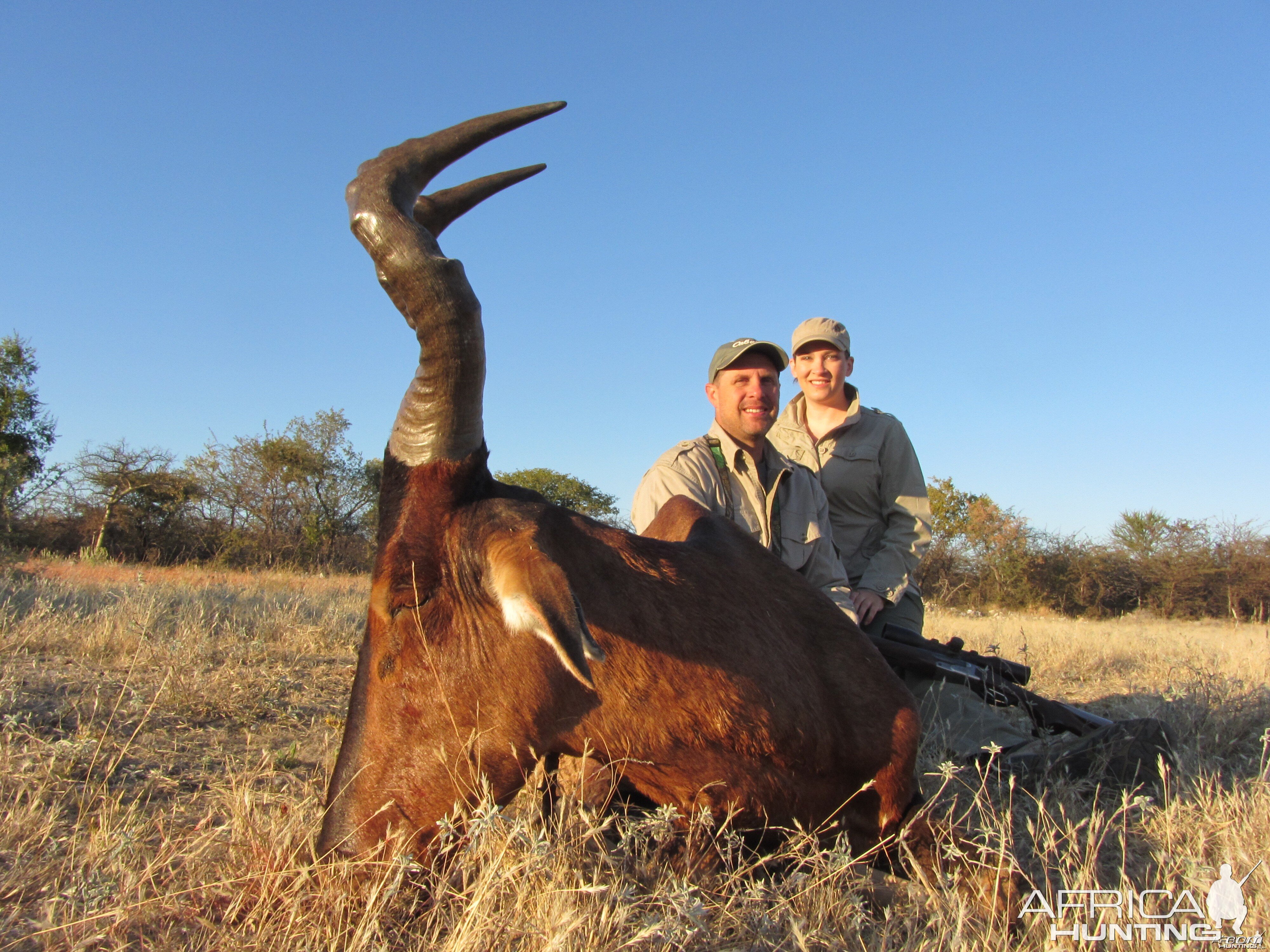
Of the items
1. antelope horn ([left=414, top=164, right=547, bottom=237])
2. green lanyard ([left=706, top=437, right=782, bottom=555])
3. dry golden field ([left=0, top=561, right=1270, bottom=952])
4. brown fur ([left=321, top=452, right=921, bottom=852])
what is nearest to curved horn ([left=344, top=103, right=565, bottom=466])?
brown fur ([left=321, top=452, right=921, bottom=852])

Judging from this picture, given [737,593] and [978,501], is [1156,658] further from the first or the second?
[978,501]

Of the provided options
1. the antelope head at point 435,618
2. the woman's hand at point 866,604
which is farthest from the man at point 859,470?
the antelope head at point 435,618

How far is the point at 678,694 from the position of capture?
2.34 metres

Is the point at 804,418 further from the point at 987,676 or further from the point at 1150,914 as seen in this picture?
the point at 1150,914

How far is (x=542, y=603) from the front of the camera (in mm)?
1899

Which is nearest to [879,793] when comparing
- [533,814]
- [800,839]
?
[800,839]

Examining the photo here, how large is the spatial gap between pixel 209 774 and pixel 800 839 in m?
2.52

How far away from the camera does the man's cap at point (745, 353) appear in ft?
15.5

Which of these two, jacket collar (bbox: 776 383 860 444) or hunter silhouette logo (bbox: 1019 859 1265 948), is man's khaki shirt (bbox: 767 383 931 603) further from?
hunter silhouette logo (bbox: 1019 859 1265 948)

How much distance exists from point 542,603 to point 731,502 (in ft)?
9.47

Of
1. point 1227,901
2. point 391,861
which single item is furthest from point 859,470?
point 391,861

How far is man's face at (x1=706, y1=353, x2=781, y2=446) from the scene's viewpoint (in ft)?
15.5

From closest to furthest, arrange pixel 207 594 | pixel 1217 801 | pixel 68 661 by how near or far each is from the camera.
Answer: pixel 1217 801, pixel 68 661, pixel 207 594

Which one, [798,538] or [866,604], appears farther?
[866,604]
